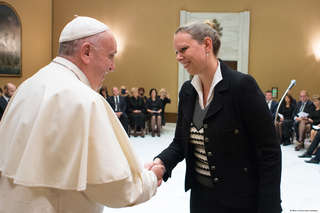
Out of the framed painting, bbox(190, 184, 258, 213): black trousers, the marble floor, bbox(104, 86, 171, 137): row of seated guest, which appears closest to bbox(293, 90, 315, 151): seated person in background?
the marble floor

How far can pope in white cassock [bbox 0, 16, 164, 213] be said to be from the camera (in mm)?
1148

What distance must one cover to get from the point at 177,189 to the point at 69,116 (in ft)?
13.1

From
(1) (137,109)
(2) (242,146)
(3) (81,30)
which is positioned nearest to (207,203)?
(2) (242,146)

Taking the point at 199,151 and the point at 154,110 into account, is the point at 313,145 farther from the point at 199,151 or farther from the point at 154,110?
the point at 199,151

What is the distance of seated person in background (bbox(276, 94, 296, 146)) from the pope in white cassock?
873 centimetres

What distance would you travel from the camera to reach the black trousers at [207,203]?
1672mm

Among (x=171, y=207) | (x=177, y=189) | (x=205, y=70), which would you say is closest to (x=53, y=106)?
(x=205, y=70)

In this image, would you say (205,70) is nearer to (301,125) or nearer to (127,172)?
(127,172)

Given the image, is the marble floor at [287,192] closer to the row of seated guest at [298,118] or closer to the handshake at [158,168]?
the row of seated guest at [298,118]

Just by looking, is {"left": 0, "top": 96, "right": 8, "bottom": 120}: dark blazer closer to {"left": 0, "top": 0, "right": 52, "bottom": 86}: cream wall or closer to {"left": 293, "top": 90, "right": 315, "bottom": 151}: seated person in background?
{"left": 0, "top": 0, "right": 52, "bottom": 86}: cream wall

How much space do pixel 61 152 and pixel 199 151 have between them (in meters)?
0.90

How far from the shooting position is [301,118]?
8977mm

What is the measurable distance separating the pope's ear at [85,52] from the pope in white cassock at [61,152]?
101mm

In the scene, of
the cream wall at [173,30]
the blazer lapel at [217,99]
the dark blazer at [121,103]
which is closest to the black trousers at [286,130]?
the cream wall at [173,30]
